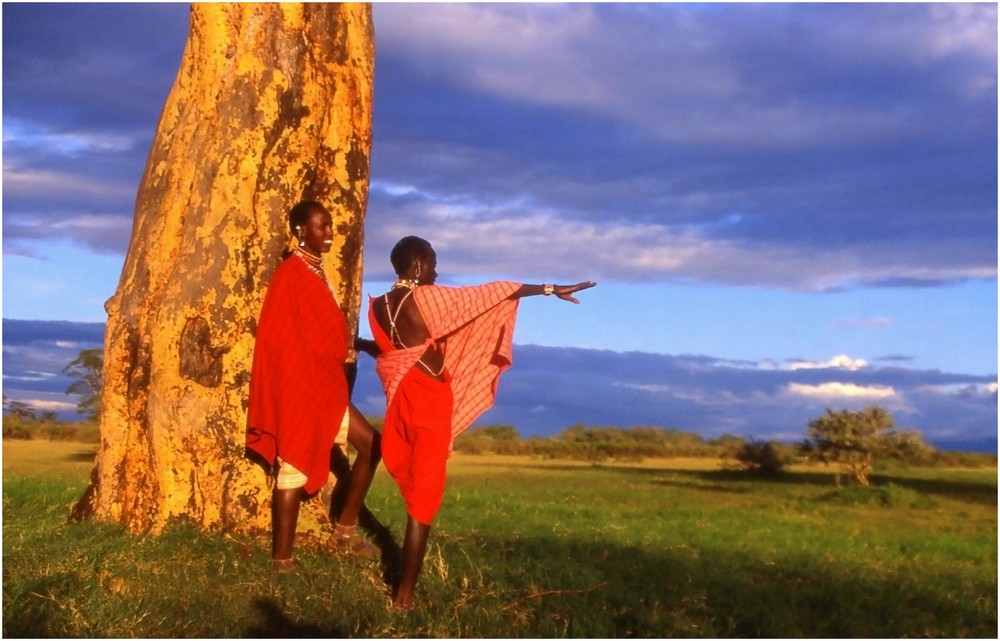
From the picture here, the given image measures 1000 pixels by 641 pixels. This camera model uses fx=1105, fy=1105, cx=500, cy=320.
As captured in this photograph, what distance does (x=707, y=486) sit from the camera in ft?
81.3

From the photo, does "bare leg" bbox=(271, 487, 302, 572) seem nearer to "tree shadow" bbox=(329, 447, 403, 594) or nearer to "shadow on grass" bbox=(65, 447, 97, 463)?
"tree shadow" bbox=(329, 447, 403, 594)

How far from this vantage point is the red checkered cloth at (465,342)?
6062 millimetres

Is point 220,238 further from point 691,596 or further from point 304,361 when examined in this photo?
point 691,596

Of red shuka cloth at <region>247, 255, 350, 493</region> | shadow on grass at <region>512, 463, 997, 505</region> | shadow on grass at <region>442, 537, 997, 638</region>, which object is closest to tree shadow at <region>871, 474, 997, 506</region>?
shadow on grass at <region>512, 463, 997, 505</region>

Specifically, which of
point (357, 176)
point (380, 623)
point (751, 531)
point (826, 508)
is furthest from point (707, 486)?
point (380, 623)

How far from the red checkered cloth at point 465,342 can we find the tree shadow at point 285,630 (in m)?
1.29

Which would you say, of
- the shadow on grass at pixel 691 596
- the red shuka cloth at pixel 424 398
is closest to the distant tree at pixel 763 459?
the shadow on grass at pixel 691 596

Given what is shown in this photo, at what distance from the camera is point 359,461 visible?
6.84 metres

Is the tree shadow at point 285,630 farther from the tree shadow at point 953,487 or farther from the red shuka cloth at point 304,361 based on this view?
the tree shadow at point 953,487

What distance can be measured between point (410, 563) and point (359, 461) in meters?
1.16

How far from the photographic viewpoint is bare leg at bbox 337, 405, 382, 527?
22.0ft

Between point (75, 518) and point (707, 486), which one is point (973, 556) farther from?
point (707, 486)

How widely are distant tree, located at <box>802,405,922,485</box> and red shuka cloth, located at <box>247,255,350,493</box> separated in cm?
2285

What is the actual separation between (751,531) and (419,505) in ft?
28.7
